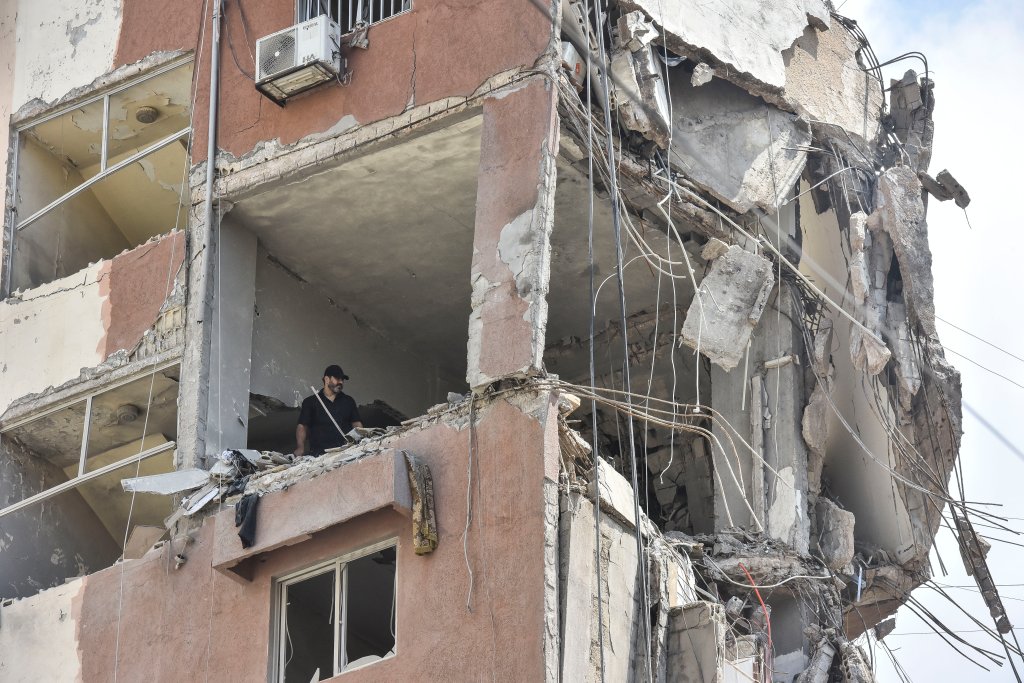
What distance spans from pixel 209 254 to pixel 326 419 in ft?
6.39

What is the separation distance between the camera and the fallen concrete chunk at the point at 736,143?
1750 centimetres

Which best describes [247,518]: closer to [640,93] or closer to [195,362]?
[195,362]

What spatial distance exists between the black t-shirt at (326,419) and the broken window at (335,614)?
139cm

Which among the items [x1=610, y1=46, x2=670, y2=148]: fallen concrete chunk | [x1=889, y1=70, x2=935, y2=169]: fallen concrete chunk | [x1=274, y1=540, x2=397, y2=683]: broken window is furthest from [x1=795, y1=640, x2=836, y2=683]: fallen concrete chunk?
[x1=889, y1=70, x2=935, y2=169]: fallen concrete chunk

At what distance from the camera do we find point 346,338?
741 inches

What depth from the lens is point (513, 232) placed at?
1487cm

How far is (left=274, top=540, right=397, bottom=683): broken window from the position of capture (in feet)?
47.8

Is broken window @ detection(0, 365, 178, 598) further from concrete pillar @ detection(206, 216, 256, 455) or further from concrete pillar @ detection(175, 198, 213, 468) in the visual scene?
concrete pillar @ detection(206, 216, 256, 455)

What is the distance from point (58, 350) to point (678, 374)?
659 centimetres

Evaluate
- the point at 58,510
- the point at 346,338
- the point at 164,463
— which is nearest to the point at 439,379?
the point at 346,338

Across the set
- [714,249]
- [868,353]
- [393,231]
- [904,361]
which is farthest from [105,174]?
[904,361]

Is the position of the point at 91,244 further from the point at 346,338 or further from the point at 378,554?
the point at 378,554

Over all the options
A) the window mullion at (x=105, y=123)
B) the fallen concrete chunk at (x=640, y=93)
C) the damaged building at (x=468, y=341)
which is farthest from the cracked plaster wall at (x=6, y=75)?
the fallen concrete chunk at (x=640, y=93)

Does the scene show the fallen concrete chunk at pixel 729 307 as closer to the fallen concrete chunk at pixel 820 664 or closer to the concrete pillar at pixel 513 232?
the concrete pillar at pixel 513 232
